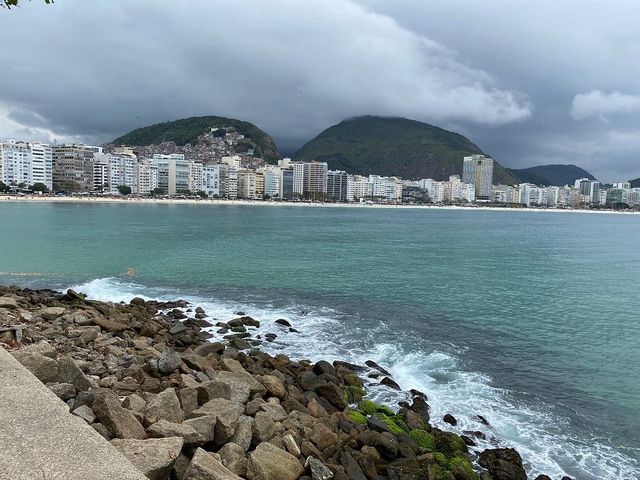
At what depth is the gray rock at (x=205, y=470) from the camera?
5059 millimetres

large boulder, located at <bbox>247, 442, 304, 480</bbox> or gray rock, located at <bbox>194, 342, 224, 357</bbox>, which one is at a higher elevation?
large boulder, located at <bbox>247, 442, 304, 480</bbox>

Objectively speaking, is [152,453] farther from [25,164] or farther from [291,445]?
[25,164]

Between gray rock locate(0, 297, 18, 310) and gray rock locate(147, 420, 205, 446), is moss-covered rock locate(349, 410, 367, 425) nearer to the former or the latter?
gray rock locate(147, 420, 205, 446)

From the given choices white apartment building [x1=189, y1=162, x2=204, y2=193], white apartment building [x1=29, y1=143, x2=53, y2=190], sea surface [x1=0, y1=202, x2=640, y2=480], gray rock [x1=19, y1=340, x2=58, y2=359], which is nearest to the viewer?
gray rock [x1=19, y1=340, x2=58, y2=359]

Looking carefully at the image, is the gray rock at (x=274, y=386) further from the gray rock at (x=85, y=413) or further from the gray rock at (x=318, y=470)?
the gray rock at (x=85, y=413)

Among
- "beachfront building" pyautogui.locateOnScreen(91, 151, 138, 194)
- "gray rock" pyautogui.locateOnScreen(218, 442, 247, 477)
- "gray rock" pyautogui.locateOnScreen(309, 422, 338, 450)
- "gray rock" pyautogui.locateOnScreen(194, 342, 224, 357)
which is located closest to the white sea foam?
"gray rock" pyautogui.locateOnScreen(194, 342, 224, 357)

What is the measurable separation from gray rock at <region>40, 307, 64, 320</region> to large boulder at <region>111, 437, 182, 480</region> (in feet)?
30.2

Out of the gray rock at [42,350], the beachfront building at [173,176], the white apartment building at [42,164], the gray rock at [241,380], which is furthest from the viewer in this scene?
the beachfront building at [173,176]

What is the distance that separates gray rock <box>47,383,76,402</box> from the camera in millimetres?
6559

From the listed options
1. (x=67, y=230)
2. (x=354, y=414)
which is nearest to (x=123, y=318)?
(x=354, y=414)

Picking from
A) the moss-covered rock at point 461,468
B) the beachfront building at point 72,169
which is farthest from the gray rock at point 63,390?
the beachfront building at point 72,169

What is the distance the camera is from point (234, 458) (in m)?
6.21

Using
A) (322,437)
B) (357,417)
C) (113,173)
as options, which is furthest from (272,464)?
(113,173)

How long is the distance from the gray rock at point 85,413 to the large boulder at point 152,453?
28.4 inches
